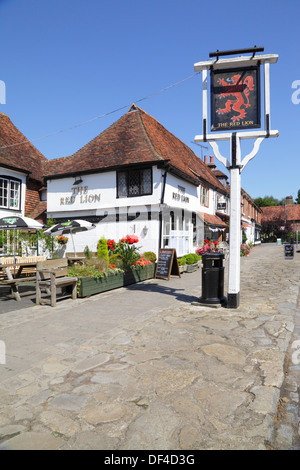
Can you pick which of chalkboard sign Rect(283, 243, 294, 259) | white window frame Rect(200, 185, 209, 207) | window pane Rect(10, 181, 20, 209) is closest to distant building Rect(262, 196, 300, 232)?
chalkboard sign Rect(283, 243, 294, 259)

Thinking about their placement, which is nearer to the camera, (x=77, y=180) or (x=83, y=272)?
(x=83, y=272)

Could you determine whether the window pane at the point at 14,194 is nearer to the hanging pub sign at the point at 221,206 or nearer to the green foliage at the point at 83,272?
the green foliage at the point at 83,272

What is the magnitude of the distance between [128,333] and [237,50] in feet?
21.0

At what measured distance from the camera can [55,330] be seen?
5707 millimetres

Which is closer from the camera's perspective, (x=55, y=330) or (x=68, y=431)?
(x=68, y=431)

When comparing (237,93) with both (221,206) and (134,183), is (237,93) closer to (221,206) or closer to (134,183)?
(134,183)

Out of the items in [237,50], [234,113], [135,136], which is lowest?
[234,113]

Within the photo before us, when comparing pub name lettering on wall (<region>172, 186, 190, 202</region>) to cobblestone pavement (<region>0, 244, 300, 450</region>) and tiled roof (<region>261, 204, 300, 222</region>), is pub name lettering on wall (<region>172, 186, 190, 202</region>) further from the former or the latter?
tiled roof (<region>261, 204, 300, 222</region>)

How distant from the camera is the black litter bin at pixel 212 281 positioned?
7543mm

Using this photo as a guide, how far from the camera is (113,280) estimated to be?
33.2 feet

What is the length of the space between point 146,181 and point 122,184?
4.40 feet

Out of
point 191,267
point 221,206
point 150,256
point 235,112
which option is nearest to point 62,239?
point 150,256

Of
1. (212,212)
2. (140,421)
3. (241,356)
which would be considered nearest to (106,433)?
(140,421)

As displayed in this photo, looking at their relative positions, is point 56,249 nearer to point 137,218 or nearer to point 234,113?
point 137,218
